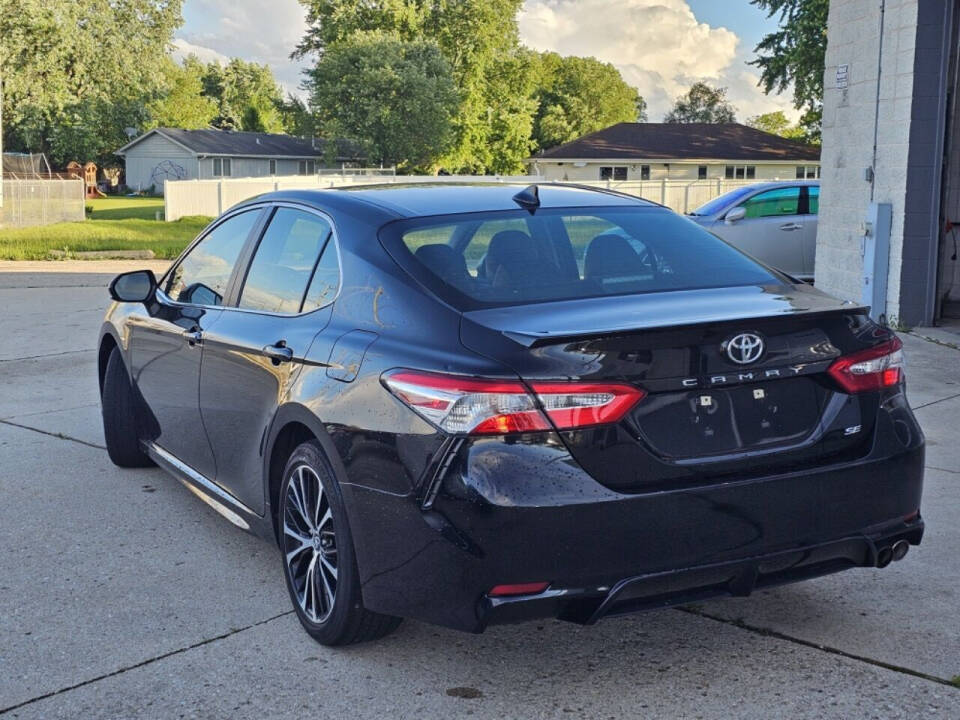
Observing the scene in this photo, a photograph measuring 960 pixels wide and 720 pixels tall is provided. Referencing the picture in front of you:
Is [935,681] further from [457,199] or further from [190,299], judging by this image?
[190,299]

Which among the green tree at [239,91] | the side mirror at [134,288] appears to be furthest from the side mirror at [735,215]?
the green tree at [239,91]

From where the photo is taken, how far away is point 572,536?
349cm

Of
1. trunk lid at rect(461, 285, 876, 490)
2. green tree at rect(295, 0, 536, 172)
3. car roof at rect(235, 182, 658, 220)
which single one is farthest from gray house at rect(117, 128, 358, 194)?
trunk lid at rect(461, 285, 876, 490)

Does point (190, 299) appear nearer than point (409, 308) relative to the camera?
No

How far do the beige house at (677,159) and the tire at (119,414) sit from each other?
2452 inches

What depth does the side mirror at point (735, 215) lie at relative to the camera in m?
16.0

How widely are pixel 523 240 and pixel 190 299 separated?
1.95 m

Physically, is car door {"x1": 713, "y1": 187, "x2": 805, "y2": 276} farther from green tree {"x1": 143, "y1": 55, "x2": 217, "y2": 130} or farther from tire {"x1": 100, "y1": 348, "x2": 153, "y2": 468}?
green tree {"x1": 143, "y1": 55, "x2": 217, "y2": 130}

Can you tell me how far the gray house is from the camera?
272 ft

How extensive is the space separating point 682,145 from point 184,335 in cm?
6817

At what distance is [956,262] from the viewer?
14.9 meters

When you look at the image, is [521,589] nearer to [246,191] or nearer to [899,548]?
[899,548]

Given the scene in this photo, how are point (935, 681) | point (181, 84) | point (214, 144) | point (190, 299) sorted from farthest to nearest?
point (181, 84) → point (214, 144) → point (190, 299) → point (935, 681)

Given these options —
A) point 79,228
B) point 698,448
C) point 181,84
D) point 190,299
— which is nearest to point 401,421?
point 698,448
